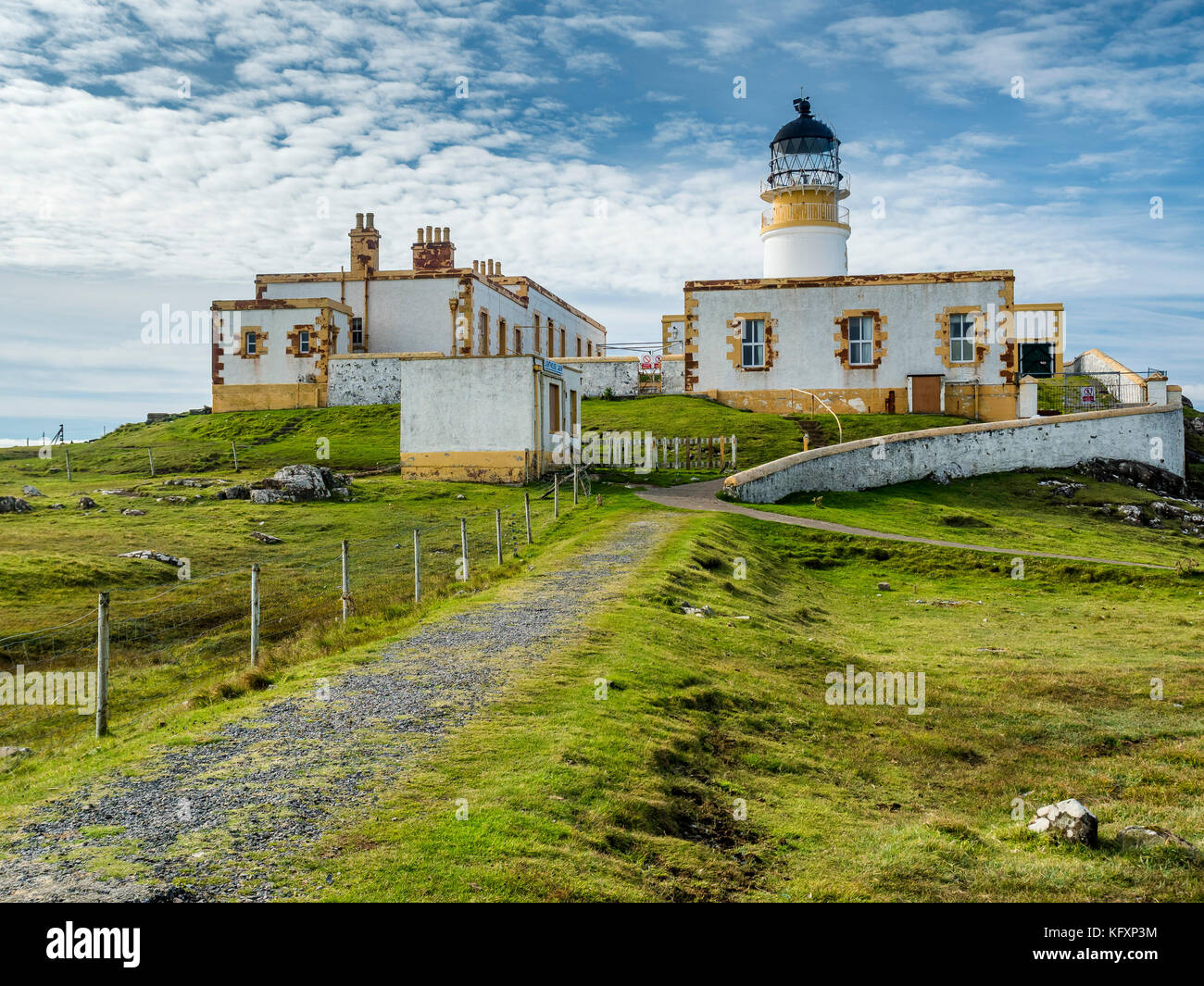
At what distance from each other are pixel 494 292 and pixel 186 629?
3824 cm

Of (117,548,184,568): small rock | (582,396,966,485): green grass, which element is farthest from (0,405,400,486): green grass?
(117,548,184,568): small rock

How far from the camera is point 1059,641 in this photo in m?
14.5

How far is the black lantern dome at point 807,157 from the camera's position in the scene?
44.8 metres

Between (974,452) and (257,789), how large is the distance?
1113 inches

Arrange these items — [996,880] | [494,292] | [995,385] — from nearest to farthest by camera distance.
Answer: [996,880], [995,385], [494,292]

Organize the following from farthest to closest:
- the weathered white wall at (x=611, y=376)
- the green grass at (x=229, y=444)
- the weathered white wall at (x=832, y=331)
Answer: the weathered white wall at (x=611, y=376)
the weathered white wall at (x=832, y=331)
the green grass at (x=229, y=444)

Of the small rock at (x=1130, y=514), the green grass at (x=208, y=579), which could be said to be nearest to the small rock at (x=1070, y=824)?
the green grass at (x=208, y=579)

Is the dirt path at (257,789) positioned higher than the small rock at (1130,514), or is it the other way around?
the small rock at (1130,514)

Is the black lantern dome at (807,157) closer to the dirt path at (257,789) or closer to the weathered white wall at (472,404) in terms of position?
the weathered white wall at (472,404)

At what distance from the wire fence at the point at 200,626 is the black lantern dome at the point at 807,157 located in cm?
3089

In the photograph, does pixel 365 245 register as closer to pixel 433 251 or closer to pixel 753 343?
pixel 433 251

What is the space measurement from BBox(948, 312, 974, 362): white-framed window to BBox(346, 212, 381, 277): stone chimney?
2869 centimetres

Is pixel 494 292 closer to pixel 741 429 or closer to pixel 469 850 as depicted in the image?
A: pixel 741 429

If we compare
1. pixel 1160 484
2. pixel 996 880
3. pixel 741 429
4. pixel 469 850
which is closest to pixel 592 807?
pixel 469 850
